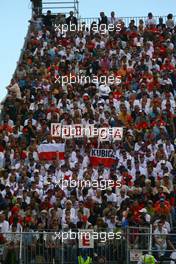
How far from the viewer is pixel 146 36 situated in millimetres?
38688

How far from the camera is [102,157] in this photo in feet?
97.3

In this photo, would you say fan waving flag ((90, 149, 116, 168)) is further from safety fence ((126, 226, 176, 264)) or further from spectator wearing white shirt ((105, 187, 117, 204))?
safety fence ((126, 226, 176, 264))

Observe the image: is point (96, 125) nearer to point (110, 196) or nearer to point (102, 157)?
point (102, 157)

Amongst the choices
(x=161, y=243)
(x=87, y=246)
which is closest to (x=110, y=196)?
(x=87, y=246)

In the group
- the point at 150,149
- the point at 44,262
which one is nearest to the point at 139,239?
the point at 44,262

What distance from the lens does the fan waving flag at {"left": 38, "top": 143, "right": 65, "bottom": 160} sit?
30.1m

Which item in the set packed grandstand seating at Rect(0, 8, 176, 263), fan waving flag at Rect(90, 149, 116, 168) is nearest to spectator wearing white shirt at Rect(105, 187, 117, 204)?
packed grandstand seating at Rect(0, 8, 176, 263)

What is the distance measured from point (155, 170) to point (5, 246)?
5.93 metres

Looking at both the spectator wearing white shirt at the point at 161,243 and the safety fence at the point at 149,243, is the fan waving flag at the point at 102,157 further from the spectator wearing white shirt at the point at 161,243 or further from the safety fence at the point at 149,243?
the spectator wearing white shirt at the point at 161,243

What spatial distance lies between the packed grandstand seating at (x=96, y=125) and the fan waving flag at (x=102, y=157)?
5.5 inches

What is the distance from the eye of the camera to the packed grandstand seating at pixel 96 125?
2652 centimetres

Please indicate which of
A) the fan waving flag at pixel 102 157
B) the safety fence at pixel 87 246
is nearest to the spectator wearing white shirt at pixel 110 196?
the fan waving flag at pixel 102 157

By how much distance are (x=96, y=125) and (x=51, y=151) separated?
2.14m

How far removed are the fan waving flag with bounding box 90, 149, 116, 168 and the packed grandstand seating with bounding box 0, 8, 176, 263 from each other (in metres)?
0.14
